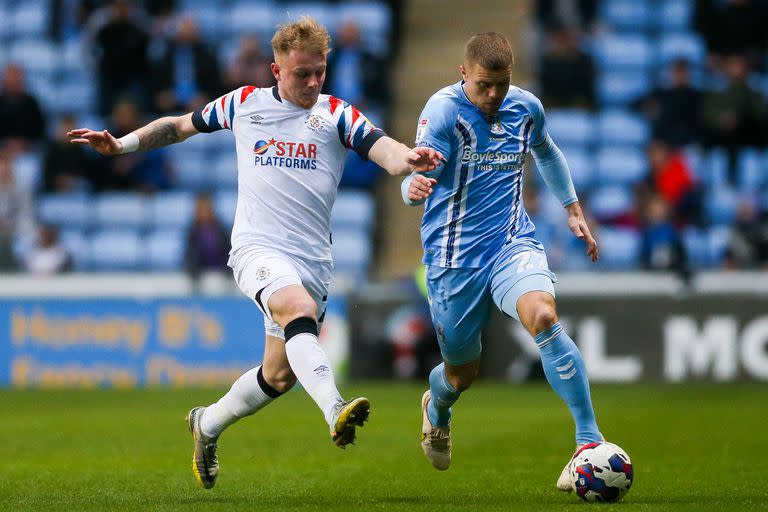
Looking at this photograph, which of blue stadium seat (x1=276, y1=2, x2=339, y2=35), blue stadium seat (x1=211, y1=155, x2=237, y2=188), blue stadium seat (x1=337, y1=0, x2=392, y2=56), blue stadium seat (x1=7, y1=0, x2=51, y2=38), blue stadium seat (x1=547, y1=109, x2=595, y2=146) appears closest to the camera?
blue stadium seat (x1=547, y1=109, x2=595, y2=146)

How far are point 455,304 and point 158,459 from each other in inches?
106

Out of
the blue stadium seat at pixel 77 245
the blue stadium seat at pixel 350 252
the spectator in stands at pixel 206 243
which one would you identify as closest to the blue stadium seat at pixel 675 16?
the blue stadium seat at pixel 350 252

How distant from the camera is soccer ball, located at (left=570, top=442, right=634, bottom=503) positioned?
6.49 meters

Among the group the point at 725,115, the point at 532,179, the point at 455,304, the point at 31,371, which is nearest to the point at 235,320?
the point at 31,371

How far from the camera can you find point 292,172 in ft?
23.6

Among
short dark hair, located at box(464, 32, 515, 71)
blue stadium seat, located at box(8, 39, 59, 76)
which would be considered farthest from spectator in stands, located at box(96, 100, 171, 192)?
short dark hair, located at box(464, 32, 515, 71)

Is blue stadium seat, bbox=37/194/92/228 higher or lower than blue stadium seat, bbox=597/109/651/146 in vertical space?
lower

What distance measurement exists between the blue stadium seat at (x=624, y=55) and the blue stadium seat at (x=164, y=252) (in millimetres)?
6728

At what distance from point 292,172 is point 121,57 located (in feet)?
42.4

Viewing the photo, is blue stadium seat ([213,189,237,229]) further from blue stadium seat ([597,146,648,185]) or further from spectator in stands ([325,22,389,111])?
blue stadium seat ([597,146,648,185])

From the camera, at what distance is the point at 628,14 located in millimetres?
20547

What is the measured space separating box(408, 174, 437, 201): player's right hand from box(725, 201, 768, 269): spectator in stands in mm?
10505

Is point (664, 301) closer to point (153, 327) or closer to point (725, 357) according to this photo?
point (725, 357)

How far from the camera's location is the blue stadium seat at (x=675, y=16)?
67.2 feet
